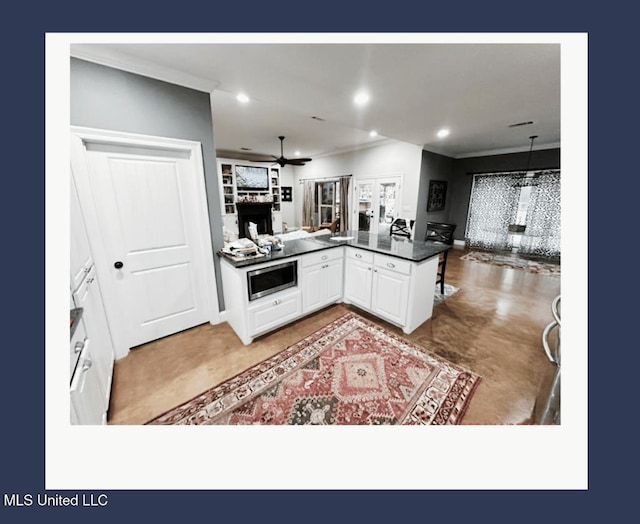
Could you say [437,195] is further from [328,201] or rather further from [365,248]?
[365,248]

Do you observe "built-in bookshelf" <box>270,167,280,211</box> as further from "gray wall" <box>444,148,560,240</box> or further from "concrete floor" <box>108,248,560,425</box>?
"concrete floor" <box>108,248,560,425</box>

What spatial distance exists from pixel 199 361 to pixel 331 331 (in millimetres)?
1247

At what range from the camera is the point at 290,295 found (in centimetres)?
250

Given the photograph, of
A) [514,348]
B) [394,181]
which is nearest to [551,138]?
[394,181]

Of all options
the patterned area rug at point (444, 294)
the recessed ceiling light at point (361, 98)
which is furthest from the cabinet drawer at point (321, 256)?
the recessed ceiling light at point (361, 98)

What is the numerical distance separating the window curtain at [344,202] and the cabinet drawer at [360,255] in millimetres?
3923

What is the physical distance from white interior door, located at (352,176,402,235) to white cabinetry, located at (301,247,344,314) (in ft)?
10.1

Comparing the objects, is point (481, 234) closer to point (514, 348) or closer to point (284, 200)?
point (514, 348)

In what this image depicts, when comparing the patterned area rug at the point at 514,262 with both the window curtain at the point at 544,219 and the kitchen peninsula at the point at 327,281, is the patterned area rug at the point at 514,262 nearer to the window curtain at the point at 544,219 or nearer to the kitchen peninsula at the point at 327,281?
the window curtain at the point at 544,219

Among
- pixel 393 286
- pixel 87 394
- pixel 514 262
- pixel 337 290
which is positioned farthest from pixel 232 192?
pixel 514 262

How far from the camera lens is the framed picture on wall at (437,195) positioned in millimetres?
5638

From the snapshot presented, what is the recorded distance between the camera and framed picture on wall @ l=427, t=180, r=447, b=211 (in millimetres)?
5638

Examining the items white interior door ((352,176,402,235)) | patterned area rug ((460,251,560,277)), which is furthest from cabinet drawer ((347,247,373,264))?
patterned area rug ((460,251,560,277))

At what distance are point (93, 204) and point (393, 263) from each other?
264 cm
